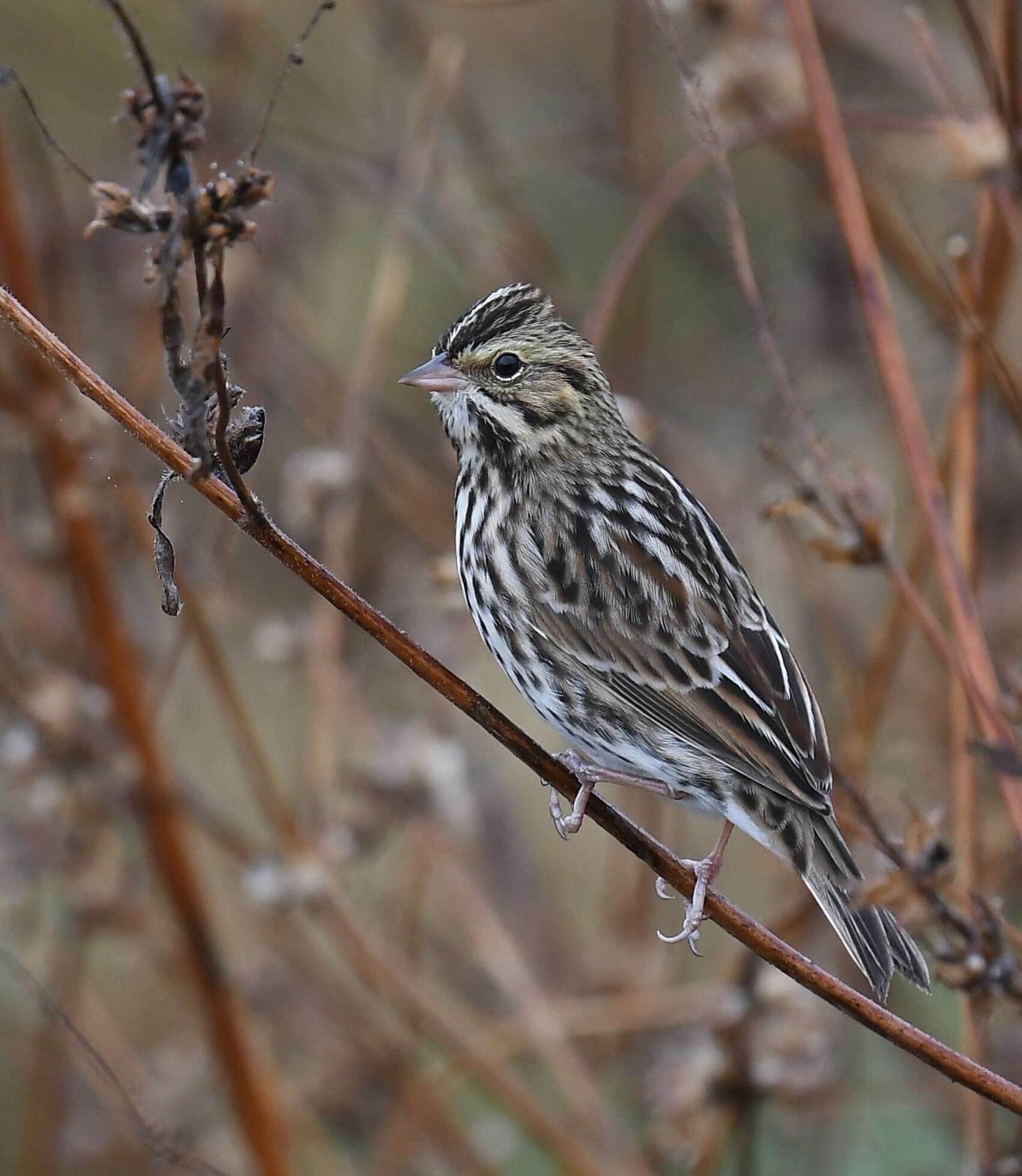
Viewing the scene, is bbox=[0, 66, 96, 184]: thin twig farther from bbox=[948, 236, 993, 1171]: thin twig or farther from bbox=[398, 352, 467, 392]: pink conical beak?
bbox=[948, 236, 993, 1171]: thin twig

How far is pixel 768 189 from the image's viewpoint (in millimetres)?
6809

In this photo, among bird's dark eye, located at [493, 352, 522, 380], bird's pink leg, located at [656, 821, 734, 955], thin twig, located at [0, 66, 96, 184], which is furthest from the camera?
bird's dark eye, located at [493, 352, 522, 380]

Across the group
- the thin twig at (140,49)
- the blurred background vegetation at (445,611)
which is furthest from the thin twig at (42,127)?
the blurred background vegetation at (445,611)

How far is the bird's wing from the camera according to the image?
319cm

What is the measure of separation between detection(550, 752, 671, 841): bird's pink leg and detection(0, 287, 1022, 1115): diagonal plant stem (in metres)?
0.30

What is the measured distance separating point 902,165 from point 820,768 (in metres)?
2.77

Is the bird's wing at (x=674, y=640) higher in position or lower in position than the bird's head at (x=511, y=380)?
lower

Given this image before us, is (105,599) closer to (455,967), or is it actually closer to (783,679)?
(783,679)

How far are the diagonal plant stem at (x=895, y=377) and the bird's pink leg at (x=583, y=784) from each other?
687 millimetres

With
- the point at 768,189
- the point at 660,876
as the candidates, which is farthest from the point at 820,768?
the point at 768,189

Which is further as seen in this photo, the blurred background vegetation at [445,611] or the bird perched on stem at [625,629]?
the blurred background vegetation at [445,611]

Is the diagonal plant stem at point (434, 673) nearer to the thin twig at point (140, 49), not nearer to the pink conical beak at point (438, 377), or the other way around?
the thin twig at point (140, 49)

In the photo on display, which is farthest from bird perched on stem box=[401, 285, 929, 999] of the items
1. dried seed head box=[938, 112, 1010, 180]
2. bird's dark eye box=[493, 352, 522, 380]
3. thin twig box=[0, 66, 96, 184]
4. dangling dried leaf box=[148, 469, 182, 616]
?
thin twig box=[0, 66, 96, 184]

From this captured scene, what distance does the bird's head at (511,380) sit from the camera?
11.1 feet
